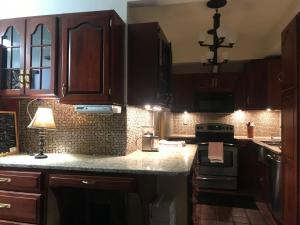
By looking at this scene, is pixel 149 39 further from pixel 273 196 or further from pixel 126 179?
pixel 273 196

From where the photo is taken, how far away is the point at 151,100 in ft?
7.18

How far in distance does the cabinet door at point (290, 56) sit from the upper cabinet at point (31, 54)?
1947 mm

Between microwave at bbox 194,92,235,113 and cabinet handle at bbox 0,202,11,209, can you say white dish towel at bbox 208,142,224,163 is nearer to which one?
microwave at bbox 194,92,235,113

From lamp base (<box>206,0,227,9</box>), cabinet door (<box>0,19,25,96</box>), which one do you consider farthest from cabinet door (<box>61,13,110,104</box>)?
lamp base (<box>206,0,227,9</box>)

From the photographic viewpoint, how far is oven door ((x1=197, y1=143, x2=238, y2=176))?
4309mm

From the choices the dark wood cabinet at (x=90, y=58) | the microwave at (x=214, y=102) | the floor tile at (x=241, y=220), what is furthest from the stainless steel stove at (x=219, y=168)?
the dark wood cabinet at (x=90, y=58)

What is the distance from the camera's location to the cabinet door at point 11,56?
2197 millimetres

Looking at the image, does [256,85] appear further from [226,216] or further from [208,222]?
[208,222]

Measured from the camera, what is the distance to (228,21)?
Result: 11.3ft

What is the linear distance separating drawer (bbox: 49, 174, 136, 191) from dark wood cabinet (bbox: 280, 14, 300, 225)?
1367 mm

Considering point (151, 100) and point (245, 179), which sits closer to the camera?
point (151, 100)

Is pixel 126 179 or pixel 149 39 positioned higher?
pixel 149 39

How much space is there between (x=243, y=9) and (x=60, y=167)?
2.72 meters

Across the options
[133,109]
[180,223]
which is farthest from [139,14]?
[180,223]
